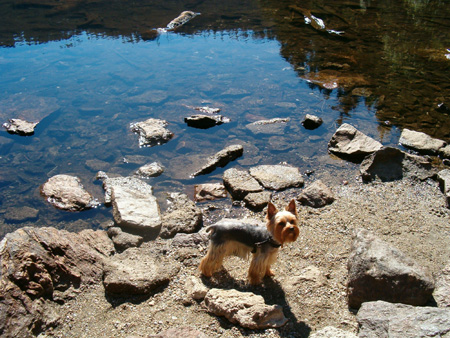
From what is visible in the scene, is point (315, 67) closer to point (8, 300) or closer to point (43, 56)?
point (43, 56)

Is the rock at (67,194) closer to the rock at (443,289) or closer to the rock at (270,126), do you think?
the rock at (270,126)

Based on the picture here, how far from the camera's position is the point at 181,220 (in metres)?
7.29

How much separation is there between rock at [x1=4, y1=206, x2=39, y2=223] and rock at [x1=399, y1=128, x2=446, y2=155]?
Result: 939cm

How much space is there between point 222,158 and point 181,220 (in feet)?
9.38

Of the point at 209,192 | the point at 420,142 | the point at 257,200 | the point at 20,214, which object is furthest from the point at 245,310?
the point at 420,142

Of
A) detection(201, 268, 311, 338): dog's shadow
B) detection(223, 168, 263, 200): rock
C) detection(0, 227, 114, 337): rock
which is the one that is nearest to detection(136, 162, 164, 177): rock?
detection(223, 168, 263, 200): rock

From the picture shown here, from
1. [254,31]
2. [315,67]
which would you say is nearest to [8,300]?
[315,67]

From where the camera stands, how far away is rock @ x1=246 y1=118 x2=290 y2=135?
11.3 m

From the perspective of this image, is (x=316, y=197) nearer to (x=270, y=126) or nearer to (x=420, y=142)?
(x=420, y=142)

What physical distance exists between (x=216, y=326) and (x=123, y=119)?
870 cm

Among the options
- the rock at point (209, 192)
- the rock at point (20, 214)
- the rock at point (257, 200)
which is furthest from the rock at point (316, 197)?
the rock at point (20, 214)

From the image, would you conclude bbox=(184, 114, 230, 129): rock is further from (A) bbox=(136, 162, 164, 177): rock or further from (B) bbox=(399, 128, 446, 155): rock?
(B) bbox=(399, 128, 446, 155): rock

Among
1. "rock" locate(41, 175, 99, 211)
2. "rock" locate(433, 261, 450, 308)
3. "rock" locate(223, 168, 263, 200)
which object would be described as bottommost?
"rock" locate(41, 175, 99, 211)

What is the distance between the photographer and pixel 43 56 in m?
16.9
